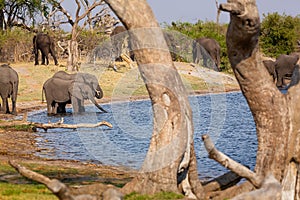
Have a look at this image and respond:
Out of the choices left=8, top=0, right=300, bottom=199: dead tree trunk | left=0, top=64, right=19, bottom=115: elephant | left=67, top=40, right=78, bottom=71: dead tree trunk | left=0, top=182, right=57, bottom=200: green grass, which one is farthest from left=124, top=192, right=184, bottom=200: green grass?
left=67, top=40, right=78, bottom=71: dead tree trunk

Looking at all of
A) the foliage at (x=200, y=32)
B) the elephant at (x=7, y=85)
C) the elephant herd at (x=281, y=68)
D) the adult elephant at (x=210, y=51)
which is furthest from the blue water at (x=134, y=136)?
the foliage at (x=200, y=32)

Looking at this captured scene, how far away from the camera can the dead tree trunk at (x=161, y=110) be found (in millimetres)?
8070

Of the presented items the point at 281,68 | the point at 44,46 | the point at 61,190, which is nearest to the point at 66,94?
the point at 44,46

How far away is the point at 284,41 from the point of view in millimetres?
44188

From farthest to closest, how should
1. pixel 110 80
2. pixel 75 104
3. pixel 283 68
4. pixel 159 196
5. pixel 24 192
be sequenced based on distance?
pixel 283 68, pixel 110 80, pixel 75 104, pixel 24 192, pixel 159 196

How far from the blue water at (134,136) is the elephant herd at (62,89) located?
498mm

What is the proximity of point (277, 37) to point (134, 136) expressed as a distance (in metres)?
26.0

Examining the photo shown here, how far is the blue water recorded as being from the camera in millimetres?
15274

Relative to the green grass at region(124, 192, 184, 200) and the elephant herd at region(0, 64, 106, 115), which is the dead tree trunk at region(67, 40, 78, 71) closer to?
the elephant herd at region(0, 64, 106, 115)

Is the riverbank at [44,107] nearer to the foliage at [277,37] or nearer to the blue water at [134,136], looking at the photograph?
the blue water at [134,136]

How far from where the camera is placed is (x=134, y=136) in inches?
788

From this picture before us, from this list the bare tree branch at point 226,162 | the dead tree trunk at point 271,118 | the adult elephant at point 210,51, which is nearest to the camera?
the bare tree branch at point 226,162

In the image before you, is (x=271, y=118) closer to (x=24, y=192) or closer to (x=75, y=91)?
(x=24, y=192)

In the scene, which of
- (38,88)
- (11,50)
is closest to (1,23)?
Result: (11,50)
